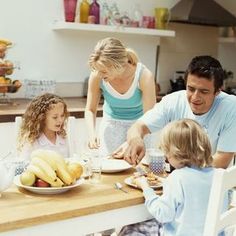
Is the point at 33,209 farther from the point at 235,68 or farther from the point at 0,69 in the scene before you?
the point at 235,68

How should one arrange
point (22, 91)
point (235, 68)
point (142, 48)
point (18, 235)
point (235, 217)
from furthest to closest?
point (235, 68), point (142, 48), point (22, 91), point (235, 217), point (18, 235)

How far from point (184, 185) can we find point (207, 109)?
537mm

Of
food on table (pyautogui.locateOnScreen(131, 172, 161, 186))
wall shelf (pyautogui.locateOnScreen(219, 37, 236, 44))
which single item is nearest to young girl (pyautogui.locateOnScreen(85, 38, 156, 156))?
food on table (pyautogui.locateOnScreen(131, 172, 161, 186))

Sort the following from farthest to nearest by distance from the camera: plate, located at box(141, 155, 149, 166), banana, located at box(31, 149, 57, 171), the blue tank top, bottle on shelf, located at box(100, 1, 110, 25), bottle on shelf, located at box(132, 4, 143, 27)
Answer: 1. bottle on shelf, located at box(132, 4, 143, 27)
2. bottle on shelf, located at box(100, 1, 110, 25)
3. the blue tank top
4. plate, located at box(141, 155, 149, 166)
5. banana, located at box(31, 149, 57, 171)

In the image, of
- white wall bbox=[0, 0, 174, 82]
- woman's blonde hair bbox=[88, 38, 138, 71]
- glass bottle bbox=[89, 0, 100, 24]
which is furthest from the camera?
glass bottle bbox=[89, 0, 100, 24]

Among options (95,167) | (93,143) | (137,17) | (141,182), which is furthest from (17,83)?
(141,182)

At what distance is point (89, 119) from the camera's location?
272 cm


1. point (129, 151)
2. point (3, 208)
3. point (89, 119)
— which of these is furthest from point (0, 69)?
point (3, 208)

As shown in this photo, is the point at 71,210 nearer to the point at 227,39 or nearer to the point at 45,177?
the point at 45,177

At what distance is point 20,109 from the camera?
319cm

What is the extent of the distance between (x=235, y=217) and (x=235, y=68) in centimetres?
412

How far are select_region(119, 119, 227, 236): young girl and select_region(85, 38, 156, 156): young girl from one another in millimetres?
832

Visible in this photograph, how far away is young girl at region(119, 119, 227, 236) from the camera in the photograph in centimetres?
157

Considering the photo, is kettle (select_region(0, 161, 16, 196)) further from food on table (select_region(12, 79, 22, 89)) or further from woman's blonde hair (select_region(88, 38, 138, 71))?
food on table (select_region(12, 79, 22, 89))
